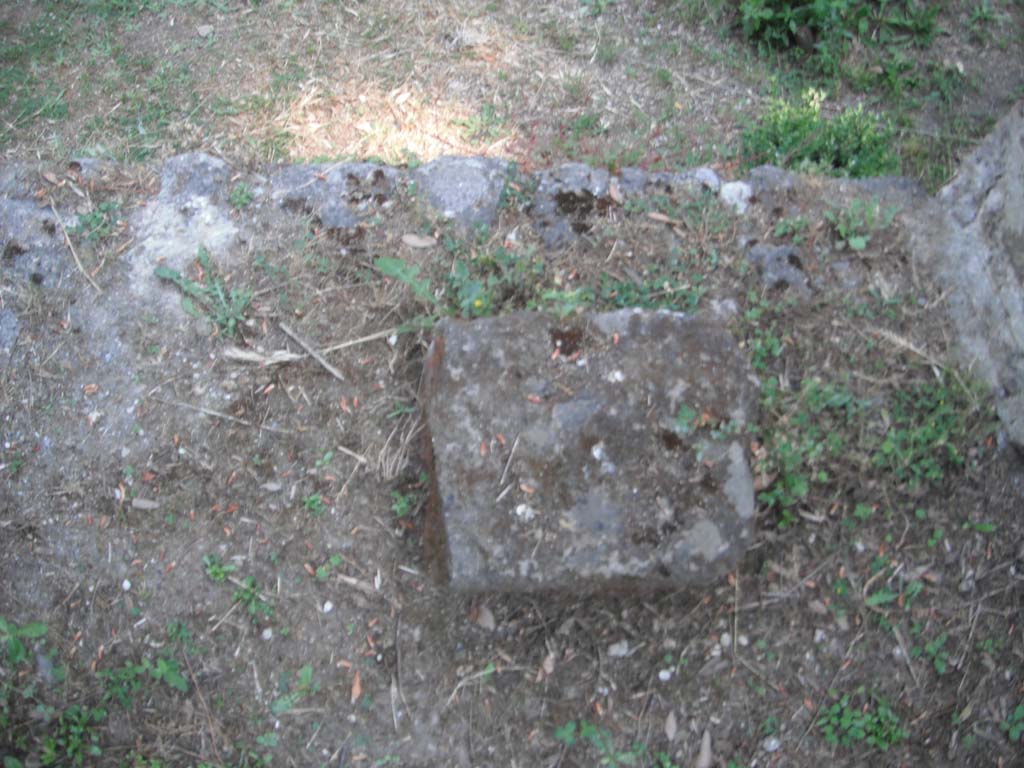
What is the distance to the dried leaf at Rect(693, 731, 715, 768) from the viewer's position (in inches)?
102

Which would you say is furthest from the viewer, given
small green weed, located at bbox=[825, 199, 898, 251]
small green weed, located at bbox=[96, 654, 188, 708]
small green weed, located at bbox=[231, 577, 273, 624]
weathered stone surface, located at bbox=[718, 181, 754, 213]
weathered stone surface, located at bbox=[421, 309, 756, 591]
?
weathered stone surface, located at bbox=[718, 181, 754, 213]

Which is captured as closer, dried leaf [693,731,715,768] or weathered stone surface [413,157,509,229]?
dried leaf [693,731,715,768]

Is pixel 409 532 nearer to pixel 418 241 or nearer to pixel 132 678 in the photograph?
pixel 132 678

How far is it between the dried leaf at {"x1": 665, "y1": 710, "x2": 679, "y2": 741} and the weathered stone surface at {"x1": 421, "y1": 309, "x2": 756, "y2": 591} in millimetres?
464

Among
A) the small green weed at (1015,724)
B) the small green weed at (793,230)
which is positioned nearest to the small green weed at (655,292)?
the small green weed at (793,230)

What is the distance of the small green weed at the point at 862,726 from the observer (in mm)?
2598

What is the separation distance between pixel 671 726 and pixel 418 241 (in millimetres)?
1907

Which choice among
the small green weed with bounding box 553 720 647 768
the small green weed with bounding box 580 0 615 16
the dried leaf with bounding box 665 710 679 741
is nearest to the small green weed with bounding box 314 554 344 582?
the small green weed with bounding box 553 720 647 768

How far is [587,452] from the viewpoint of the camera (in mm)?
2572

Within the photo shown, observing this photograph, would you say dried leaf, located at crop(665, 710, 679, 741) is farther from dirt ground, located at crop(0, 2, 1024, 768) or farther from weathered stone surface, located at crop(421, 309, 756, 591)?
weathered stone surface, located at crop(421, 309, 756, 591)

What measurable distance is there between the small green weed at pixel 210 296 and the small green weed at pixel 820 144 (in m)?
2.22

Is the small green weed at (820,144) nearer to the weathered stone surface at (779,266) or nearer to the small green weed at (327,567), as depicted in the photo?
the weathered stone surface at (779,266)

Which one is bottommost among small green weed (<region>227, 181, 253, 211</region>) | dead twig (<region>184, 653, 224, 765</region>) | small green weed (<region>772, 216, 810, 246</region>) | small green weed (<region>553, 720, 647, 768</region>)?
dead twig (<region>184, 653, 224, 765</region>)

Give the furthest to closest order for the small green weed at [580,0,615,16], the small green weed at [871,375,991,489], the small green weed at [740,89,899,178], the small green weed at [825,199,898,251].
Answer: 1. the small green weed at [580,0,615,16]
2. the small green weed at [740,89,899,178]
3. the small green weed at [825,199,898,251]
4. the small green weed at [871,375,991,489]
